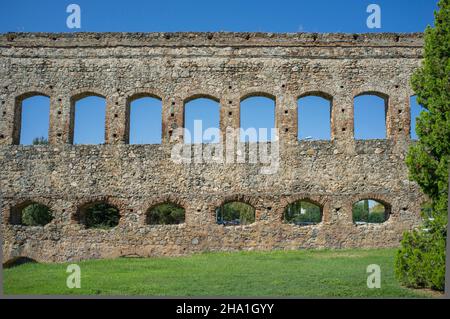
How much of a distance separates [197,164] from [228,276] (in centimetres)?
525

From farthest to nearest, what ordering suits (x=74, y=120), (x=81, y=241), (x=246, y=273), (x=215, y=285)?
(x=74, y=120) → (x=81, y=241) → (x=246, y=273) → (x=215, y=285)

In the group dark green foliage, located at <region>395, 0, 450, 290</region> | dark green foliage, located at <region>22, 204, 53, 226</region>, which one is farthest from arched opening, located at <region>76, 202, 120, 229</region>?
dark green foliage, located at <region>395, 0, 450, 290</region>

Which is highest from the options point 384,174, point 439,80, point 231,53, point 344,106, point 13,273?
point 231,53

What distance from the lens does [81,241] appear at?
516 inches

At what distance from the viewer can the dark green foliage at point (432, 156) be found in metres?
7.29

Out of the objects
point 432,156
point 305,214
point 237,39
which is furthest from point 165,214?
point 432,156

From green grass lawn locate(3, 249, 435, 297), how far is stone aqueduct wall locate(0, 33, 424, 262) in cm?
91

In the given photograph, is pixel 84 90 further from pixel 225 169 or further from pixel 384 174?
pixel 384 174

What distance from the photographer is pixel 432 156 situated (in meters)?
7.67

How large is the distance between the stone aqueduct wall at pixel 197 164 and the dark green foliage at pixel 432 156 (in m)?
5.44

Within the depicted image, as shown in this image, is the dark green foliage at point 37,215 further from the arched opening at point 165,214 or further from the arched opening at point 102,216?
the arched opening at point 165,214

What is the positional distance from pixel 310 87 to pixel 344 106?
125cm

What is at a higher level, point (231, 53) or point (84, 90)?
point (231, 53)
